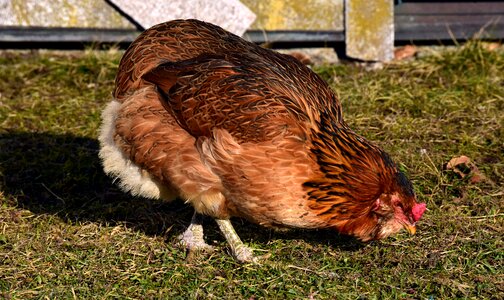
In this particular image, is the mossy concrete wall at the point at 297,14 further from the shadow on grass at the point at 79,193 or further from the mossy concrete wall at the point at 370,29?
the shadow on grass at the point at 79,193

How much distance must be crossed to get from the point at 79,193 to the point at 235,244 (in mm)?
1365

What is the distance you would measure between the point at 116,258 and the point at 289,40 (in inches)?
129

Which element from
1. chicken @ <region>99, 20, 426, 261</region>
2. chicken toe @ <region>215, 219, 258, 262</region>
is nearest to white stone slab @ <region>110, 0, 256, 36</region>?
chicken @ <region>99, 20, 426, 261</region>


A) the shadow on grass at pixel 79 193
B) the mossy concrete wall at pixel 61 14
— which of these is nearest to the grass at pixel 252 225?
the shadow on grass at pixel 79 193

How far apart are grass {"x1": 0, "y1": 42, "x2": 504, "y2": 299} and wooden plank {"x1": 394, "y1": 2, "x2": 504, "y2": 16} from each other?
1.42ft

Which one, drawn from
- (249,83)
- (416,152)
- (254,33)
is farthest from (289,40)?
(249,83)

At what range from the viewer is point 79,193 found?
5.26 m

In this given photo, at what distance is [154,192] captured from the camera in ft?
14.5

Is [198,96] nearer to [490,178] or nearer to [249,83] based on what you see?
[249,83]

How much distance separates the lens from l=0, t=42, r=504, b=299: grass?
13.7 feet

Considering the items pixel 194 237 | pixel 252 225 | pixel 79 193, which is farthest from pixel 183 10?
pixel 194 237

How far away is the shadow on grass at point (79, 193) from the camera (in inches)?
190

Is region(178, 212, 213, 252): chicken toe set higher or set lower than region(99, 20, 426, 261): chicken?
lower

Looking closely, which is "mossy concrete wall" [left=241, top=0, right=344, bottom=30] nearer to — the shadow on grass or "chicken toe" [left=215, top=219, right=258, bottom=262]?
the shadow on grass
